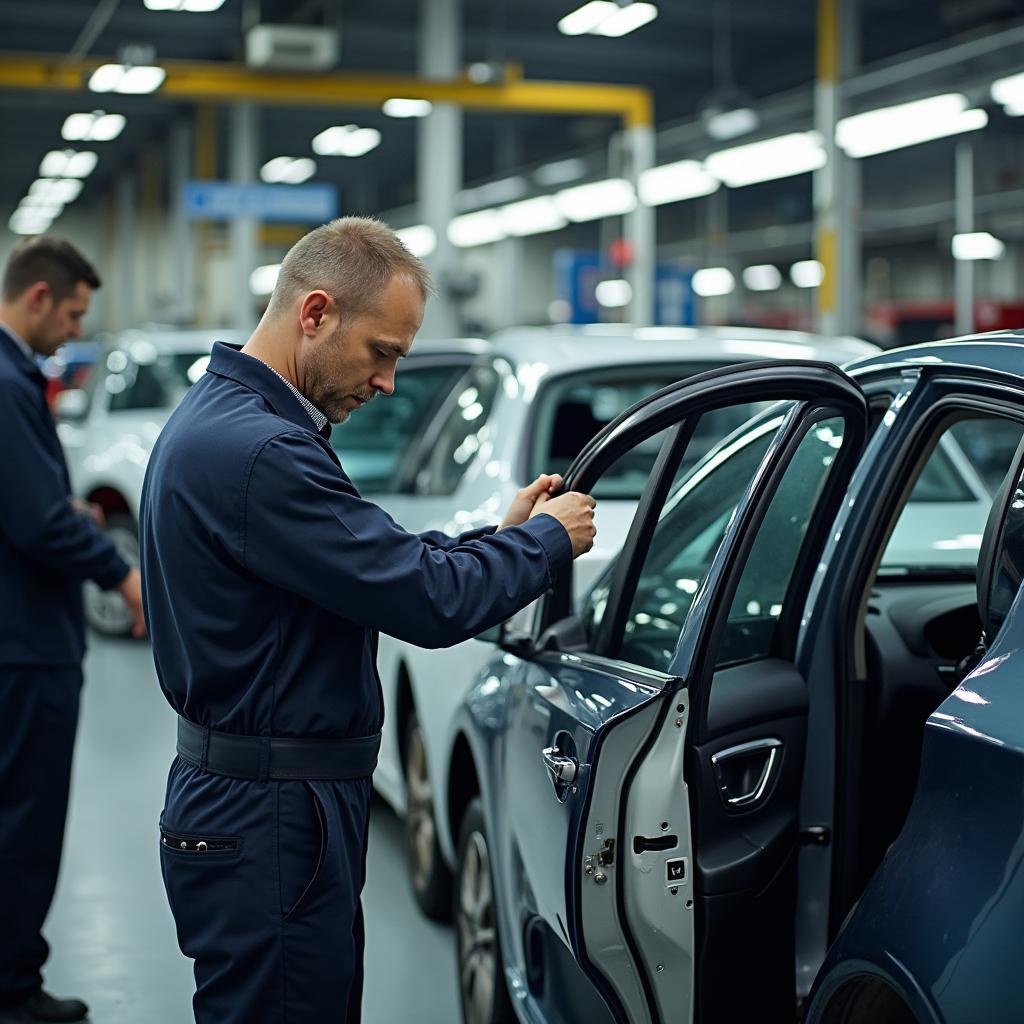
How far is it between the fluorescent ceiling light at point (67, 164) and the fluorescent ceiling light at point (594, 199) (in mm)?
11701

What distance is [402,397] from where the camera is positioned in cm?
895

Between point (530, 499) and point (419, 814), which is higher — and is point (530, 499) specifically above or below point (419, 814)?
above

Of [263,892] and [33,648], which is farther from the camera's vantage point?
[33,648]

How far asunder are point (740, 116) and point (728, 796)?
13034 millimetres

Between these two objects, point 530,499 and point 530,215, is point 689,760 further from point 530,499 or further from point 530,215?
point 530,215

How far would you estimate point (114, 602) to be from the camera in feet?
29.5

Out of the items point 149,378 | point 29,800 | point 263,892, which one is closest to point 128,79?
point 149,378

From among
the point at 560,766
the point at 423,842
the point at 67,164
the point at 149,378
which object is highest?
the point at 67,164

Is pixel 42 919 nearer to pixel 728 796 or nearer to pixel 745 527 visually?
pixel 728 796

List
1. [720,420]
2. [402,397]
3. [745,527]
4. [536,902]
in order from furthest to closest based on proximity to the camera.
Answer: [402,397] → [720,420] → [536,902] → [745,527]

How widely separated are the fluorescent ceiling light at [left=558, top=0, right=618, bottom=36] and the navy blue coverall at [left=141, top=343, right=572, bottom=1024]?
42.2ft

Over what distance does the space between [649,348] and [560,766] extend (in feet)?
8.87

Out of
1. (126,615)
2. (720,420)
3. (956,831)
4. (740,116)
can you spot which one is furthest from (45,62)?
(956,831)

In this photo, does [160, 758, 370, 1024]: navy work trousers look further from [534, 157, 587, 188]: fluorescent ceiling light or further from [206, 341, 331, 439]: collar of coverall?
[534, 157, 587, 188]: fluorescent ceiling light
